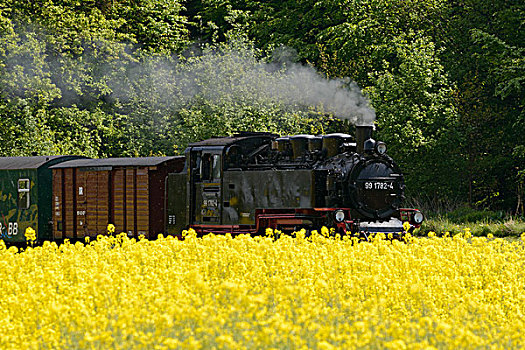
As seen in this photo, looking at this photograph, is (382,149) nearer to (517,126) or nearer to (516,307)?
(516,307)

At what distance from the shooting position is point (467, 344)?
6293mm

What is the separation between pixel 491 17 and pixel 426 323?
1100 inches

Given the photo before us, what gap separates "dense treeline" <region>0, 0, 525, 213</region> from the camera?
29375mm

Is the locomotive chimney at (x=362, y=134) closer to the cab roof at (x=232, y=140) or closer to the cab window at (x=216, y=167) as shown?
the cab roof at (x=232, y=140)

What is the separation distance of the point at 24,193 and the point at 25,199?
0.57ft

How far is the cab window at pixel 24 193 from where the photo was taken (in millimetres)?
22062

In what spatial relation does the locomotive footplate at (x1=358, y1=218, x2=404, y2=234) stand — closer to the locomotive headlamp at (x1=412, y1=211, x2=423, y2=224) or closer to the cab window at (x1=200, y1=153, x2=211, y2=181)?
the locomotive headlamp at (x1=412, y1=211, x2=423, y2=224)

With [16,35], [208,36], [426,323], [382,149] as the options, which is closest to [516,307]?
[426,323]

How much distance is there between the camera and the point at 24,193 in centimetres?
2212

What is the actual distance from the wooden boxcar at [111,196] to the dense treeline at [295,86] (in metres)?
7.83

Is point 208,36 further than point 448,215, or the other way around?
point 208,36

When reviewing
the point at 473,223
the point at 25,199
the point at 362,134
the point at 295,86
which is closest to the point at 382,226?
the point at 362,134

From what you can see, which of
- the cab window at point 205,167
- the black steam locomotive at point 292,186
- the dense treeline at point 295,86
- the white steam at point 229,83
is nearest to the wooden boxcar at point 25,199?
the black steam locomotive at point 292,186

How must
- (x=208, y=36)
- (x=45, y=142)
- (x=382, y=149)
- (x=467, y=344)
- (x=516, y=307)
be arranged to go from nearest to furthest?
(x=467, y=344)
(x=516, y=307)
(x=382, y=149)
(x=45, y=142)
(x=208, y=36)
